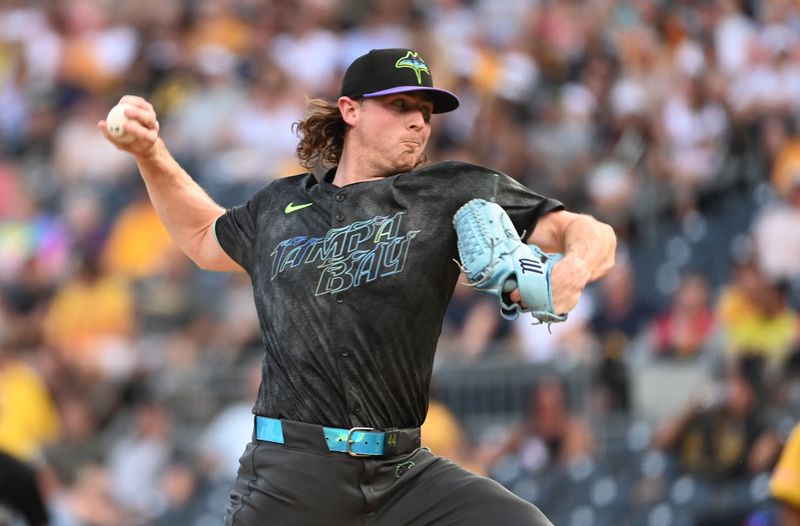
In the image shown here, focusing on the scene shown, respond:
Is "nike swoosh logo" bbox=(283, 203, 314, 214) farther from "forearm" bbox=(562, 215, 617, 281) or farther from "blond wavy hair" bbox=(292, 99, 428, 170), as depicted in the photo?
"forearm" bbox=(562, 215, 617, 281)

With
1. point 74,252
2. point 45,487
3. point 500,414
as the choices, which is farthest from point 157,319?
point 500,414

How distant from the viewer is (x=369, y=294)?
460 centimetres

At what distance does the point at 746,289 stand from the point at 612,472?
1.55 meters

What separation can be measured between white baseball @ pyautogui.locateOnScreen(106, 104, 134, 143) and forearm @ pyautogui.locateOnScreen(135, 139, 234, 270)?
0.33 m

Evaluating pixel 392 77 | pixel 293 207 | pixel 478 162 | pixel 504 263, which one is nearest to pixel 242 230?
pixel 293 207

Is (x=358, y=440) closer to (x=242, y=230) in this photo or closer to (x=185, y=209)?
(x=242, y=230)

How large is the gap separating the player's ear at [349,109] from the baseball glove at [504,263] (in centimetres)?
70

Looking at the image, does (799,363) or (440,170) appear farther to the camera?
(799,363)

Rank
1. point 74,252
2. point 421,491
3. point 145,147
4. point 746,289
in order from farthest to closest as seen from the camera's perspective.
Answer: point 74,252, point 746,289, point 145,147, point 421,491

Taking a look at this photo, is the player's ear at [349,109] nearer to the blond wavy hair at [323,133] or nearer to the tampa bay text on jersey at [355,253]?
the blond wavy hair at [323,133]

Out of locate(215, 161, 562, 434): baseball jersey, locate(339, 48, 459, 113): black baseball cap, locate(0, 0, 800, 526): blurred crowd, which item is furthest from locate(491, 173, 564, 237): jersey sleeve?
locate(0, 0, 800, 526): blurred crowd

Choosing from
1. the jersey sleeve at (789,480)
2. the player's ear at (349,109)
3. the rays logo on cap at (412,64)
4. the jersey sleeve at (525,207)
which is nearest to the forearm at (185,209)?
the player's ear at (349,109)

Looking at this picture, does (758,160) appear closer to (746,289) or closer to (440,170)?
(746,289)

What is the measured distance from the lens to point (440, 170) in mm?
4727
